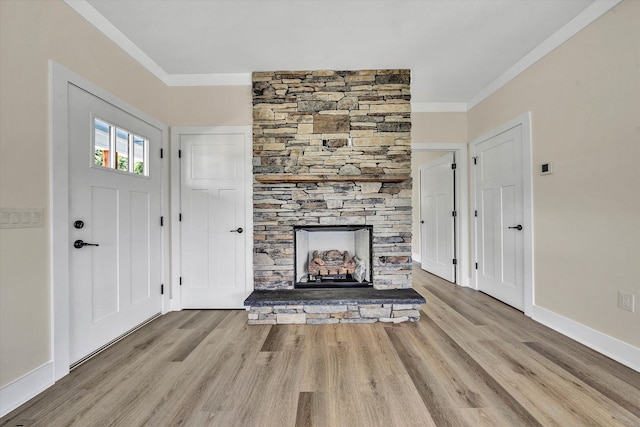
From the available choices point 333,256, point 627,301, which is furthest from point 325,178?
point 627,301

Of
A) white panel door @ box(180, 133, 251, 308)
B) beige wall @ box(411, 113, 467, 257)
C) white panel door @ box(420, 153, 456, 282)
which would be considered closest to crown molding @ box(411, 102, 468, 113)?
beige wall @ box(411, 113, 467, 257)

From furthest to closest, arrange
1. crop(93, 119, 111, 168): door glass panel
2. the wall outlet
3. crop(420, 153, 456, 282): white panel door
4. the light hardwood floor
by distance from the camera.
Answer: crop(420, 153, 456, 282): white panel door, crop(93, 119, 111, 168): door glass panel, the wall outlet, the light hardwood floor

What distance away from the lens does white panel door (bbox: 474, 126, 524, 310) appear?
113 inches

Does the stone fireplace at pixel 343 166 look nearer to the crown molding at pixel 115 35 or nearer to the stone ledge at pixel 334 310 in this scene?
the stone ledge at pixel 334 310

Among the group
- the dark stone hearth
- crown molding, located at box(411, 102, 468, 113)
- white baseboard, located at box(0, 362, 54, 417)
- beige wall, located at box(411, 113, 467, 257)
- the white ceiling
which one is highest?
the white ceiling

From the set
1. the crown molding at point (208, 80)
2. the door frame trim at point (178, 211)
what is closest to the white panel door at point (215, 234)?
the door frame trim at point (178, 211)

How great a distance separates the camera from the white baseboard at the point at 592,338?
1801mm

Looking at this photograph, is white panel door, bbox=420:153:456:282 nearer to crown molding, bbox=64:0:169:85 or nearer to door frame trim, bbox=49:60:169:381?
crown molding, bbox=64:0:169:85

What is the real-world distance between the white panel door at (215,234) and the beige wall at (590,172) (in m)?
2.88

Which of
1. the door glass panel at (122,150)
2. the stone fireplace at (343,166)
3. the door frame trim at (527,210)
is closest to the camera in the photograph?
the door glass panel at (122,150)

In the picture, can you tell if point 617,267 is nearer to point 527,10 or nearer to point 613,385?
point 613,385

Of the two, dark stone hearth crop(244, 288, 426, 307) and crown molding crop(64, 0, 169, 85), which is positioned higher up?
crown molding crop(64, 0, 169, 85)

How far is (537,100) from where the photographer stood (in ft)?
8.50

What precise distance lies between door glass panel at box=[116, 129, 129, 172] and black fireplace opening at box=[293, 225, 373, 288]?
1600 millimetres
